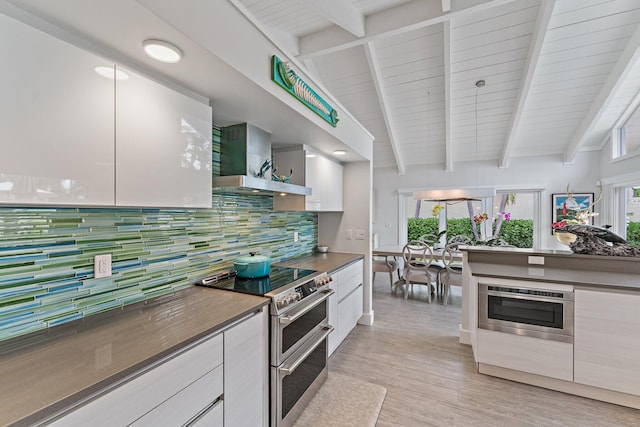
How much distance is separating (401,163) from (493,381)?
15.9 ft

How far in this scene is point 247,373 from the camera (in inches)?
57.6

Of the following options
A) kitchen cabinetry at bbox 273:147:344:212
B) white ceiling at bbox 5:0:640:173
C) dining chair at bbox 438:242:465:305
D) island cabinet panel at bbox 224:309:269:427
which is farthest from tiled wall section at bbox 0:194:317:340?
dining chair at bbox 438:242:465:305

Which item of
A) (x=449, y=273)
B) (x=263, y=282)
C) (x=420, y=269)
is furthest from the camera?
(x=420, y=269)

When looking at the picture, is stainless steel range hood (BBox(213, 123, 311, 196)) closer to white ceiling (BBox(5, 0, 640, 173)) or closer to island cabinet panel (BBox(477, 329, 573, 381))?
white ceiling (BBox(5, 0, 640, 173))

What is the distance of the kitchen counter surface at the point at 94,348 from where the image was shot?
76 cm

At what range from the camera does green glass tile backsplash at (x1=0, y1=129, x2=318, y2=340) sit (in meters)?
1.14

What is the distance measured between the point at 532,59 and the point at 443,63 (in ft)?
3.32

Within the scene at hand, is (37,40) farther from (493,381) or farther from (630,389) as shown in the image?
(630,389)

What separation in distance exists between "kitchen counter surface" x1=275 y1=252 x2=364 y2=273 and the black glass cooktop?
279 millimetres

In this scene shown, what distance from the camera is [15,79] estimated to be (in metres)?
0.87

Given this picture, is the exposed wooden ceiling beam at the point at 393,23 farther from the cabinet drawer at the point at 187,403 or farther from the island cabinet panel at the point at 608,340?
the cabinet drawer at the point at 187,403

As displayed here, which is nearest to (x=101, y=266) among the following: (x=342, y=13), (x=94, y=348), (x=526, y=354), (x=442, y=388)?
(x=94, y=348)

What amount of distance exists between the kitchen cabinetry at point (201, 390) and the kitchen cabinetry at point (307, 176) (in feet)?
4.21

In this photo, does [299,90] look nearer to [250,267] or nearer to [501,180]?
[250,267]
